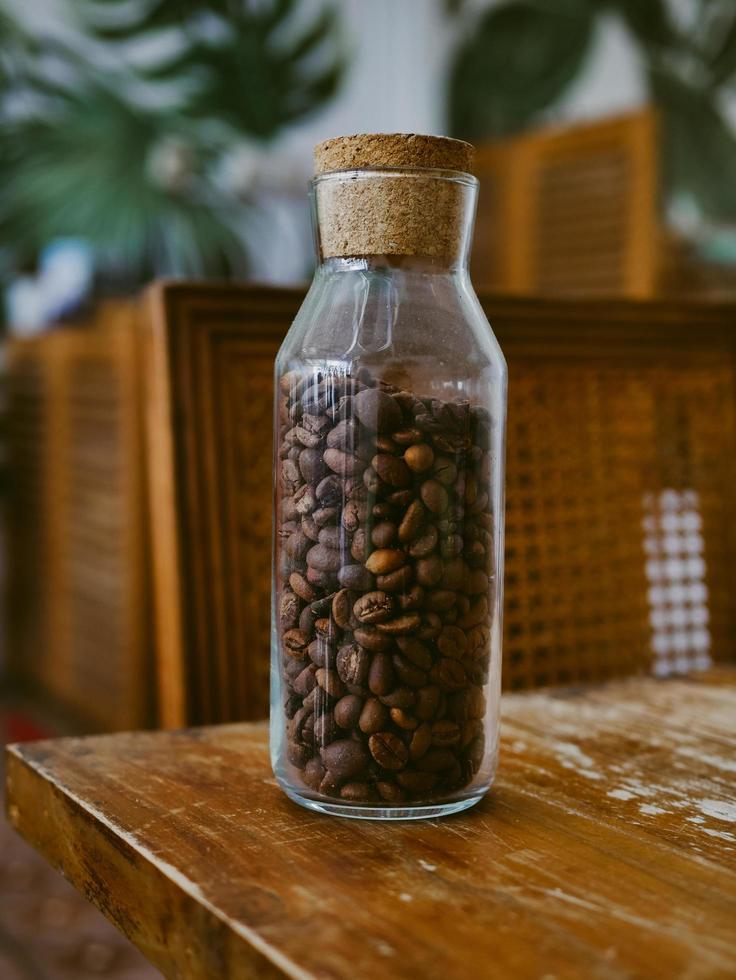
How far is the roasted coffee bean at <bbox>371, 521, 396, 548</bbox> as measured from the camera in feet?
1.83

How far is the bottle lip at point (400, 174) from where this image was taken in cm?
59

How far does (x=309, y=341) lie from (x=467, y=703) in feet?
0.68

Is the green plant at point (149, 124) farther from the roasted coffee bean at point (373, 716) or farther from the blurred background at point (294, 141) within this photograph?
the roasted coffee bean at point (373, 716)

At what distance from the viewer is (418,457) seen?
0.56m

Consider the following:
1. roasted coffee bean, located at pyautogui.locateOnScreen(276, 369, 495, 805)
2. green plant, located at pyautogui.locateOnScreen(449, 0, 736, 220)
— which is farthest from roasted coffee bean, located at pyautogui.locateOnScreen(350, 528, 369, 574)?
green plant, located at pyautogui.locateOnScreen(449, 0, 736, 220)

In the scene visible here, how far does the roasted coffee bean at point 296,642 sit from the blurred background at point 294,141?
224 centimetres

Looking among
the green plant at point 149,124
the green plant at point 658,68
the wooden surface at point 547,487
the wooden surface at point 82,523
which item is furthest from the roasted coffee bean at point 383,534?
the green plant at point 149,124

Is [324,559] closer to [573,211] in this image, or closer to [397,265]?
[397,265]

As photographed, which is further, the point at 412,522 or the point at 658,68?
the point at 658,68

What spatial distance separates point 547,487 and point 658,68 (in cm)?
285

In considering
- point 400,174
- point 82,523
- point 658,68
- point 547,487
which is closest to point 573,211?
point 658,68

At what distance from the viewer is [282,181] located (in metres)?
3.99

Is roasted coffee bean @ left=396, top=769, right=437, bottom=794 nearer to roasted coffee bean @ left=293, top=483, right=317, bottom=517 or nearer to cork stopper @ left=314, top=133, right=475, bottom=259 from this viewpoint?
roasted coffee bean @ left=293, top=483, right=317, bottom=517

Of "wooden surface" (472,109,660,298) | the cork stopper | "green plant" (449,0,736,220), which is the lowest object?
the cork stopper
